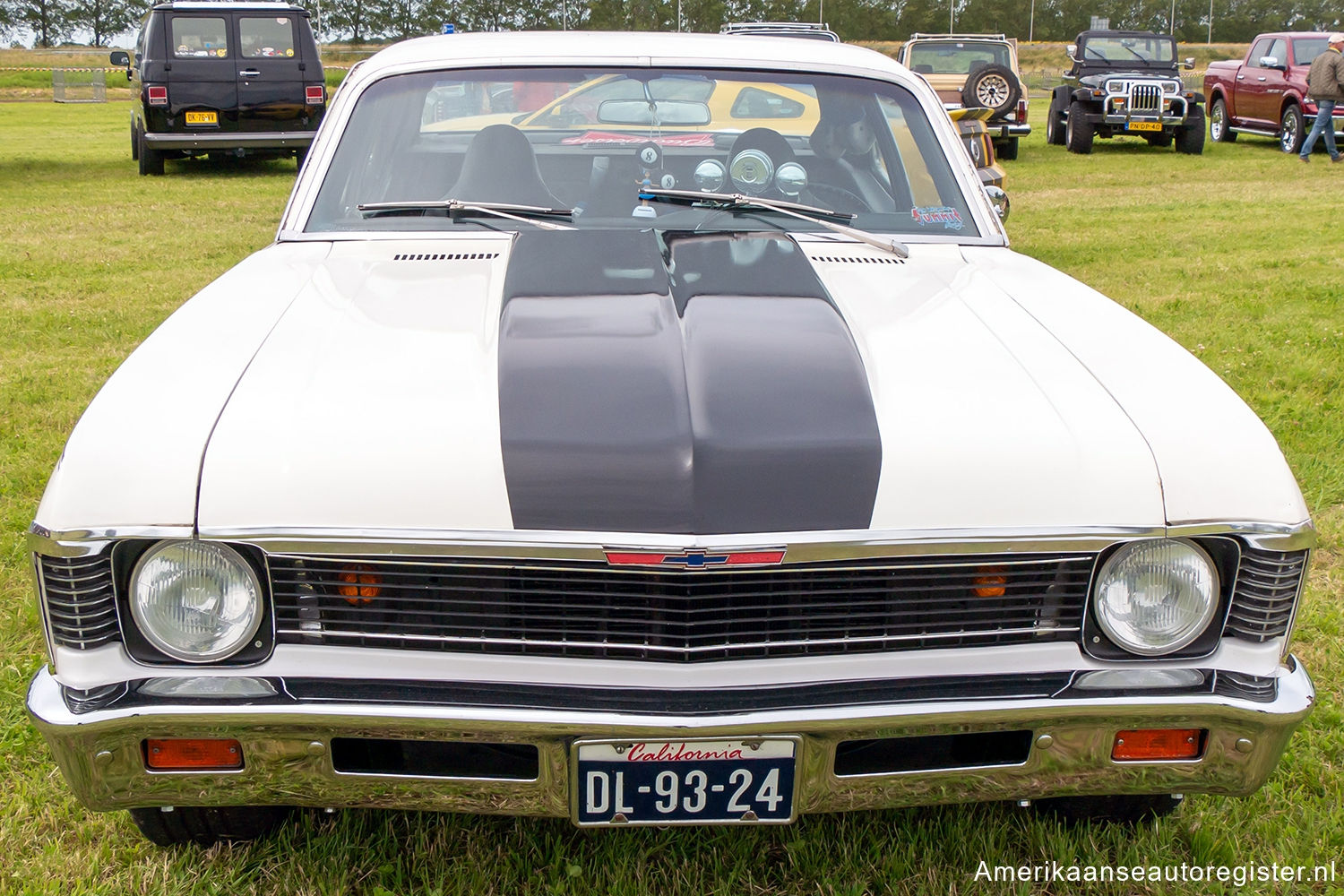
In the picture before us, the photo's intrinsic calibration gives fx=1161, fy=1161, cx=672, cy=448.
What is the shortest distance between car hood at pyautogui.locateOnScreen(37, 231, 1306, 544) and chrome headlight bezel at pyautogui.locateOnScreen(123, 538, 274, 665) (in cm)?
6

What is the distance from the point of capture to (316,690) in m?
1.77

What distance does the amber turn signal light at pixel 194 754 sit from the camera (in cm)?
178

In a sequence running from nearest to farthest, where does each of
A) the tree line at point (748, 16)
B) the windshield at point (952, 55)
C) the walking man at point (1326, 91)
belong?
the walking man at point (1326, 91), the windshield at point (952, 55), the tree line at point (748, 16)

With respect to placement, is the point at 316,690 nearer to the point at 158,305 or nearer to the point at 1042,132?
the point at 158,305

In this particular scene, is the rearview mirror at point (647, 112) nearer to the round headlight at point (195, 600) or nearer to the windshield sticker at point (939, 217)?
the windshield sticker at point (939, 217)

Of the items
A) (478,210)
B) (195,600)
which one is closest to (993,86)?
(478,210)

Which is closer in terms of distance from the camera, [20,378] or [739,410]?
[739,410]

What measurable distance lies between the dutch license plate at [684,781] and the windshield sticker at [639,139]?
1.82m

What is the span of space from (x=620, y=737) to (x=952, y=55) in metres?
16.6

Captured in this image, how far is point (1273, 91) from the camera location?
16.4 metres

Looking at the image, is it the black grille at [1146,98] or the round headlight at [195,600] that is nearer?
the round headlight at [195,600]

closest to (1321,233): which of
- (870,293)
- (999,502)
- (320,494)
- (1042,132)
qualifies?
(870,293)

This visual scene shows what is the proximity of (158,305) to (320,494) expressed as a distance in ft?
19.3

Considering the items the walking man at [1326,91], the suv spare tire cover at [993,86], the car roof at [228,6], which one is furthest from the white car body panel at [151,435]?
the walking man at [1326,91]
